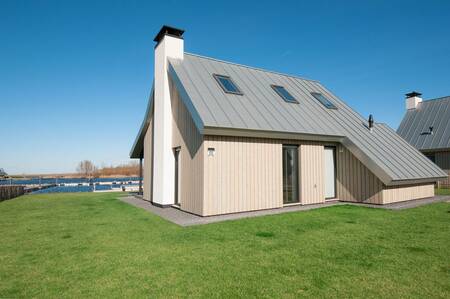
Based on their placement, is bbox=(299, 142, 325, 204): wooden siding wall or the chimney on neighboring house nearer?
bbox=(299, 142, 325, 204): wooden siding wall

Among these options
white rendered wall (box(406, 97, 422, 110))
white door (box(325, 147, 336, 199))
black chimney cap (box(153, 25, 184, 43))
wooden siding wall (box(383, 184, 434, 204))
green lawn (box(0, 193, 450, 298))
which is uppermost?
black chimney cap (box(153, 25, 184, 43))

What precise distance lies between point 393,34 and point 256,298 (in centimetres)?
1374

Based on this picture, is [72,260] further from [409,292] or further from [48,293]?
[409,292]

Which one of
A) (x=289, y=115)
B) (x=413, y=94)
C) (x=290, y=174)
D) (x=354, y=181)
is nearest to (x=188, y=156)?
(x=290, y=174)

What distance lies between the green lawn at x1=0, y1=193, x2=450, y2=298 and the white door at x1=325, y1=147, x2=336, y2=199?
11.9 feet

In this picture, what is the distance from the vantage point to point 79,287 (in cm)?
360

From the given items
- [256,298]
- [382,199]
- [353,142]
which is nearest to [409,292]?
[256,298]

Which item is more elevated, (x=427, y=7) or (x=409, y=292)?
(x=427, y=7)

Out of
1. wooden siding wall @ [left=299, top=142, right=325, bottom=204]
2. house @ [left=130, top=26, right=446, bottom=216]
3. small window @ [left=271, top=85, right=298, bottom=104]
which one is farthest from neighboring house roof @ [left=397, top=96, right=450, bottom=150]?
small window @ [left=271, top=85, right=298, bottom=104]

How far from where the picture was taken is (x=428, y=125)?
2116 centimetres

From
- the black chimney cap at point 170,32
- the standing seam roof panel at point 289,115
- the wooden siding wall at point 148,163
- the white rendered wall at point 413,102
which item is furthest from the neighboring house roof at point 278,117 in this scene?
the white rendered wall at point 413,102

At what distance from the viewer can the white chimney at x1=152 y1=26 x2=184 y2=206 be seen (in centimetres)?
1089

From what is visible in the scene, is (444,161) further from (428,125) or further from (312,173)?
(312,173)

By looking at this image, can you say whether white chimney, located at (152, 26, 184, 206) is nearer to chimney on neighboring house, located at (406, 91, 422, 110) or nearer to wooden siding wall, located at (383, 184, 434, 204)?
wooden siding wall, located at (383, 184, 434, 204)
